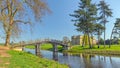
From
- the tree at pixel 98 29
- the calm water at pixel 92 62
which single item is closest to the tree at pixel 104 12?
the tree at pixel 98 29

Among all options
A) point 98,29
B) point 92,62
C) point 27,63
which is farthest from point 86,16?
point 27,63

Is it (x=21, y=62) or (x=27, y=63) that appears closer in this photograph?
(x=21, y=62)

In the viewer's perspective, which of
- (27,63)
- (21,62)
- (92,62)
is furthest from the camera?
(92,62)

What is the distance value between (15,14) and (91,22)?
4467 cm

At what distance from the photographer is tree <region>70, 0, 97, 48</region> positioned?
78.3 meters

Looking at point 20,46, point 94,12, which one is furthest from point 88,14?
point 20,46

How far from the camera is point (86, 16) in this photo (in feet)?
258

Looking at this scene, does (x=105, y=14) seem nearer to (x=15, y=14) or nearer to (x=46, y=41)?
(x=46, y=41)

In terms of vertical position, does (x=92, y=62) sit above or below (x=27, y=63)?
below

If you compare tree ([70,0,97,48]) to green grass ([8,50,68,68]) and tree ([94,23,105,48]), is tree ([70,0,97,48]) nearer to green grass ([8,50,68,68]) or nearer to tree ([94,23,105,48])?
tree ([94,23,105,48])

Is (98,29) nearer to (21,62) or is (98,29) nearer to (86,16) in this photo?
(86,16)

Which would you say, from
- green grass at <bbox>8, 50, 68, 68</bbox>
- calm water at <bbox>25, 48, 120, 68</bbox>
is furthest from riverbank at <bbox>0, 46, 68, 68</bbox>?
calm water at <bbox>25, 48, 120, 68</bbox>

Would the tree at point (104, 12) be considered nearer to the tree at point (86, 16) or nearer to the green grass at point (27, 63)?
the tree at point (86, 16)

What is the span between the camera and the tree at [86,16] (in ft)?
257
